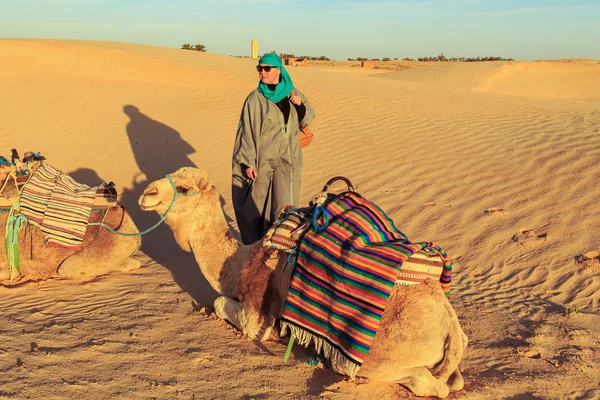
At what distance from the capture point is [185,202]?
440cm

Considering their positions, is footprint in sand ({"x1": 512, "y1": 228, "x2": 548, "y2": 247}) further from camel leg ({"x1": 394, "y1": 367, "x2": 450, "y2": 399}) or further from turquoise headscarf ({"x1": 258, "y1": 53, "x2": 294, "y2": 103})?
camel leg ({"x1": 394, "y1": 367, "x2": 450, "y2": 399})

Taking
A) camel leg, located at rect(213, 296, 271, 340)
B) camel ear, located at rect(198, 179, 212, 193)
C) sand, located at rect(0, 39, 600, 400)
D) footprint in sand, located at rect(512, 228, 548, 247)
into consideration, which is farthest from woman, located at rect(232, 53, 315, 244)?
footprint in sand, located at rect(512, 228, 548, 247)

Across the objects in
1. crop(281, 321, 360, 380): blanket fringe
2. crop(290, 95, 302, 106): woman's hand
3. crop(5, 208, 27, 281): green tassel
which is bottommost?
crop(281, 321, 360, 380): blanket fringe

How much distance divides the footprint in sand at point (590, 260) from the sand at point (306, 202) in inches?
0.7

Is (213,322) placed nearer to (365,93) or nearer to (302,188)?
(302,188)

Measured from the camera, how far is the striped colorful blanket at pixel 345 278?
131 inches

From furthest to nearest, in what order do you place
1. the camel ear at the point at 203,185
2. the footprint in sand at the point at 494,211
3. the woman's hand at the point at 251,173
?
the footprint in sand at the point at 494,211 < the woman's hand at the point at 251,173 < the camel ear at the point at 203,185

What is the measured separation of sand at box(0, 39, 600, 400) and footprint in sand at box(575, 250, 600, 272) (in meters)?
0.02

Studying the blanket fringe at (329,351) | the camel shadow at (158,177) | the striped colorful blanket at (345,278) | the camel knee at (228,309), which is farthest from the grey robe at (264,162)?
the blanket fringe at (329,351)

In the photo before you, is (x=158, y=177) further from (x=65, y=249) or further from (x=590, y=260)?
(x=590, y=260)

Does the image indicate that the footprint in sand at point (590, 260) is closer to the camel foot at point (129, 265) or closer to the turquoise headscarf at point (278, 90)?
the turquoise headscarf at point (278, 90)

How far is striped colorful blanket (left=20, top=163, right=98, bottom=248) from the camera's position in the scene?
5.36 metres

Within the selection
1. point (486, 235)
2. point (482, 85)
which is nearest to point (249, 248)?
point (486, 235)

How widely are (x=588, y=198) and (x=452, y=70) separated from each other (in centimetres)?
2815
